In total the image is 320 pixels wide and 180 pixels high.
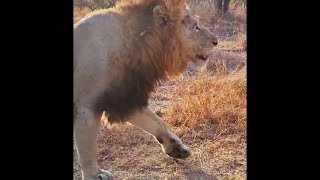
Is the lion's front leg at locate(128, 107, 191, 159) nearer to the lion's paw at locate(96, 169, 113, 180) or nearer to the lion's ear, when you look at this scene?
the lion's paw at locate(96, 169, 113, 180)

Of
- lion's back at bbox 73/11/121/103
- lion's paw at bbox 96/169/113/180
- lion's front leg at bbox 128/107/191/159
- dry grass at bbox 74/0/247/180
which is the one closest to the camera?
lion's back at bbox 73/11/121/103

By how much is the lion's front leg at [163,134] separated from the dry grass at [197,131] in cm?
3

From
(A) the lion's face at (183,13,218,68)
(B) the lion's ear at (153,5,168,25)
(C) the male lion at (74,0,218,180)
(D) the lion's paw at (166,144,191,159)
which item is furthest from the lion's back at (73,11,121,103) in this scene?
(D) the lion's paw at (166,144,191,159)

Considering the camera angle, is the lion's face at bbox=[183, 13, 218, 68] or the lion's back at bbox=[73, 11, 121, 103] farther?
the lion's face at bbox=[183, 13, 218, 68]

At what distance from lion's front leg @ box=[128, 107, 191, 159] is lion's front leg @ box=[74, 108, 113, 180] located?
11.4 inches

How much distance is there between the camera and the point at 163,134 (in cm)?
220

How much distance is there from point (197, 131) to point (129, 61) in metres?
0.47

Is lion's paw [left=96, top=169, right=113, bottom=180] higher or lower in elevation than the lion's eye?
lower

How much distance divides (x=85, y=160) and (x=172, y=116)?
49 cm

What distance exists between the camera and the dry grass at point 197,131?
2.04 m

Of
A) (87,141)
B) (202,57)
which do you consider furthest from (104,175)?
(202,57)

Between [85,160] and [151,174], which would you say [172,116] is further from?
[85,160]

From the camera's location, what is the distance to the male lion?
72.2 inches

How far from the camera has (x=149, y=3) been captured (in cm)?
202
